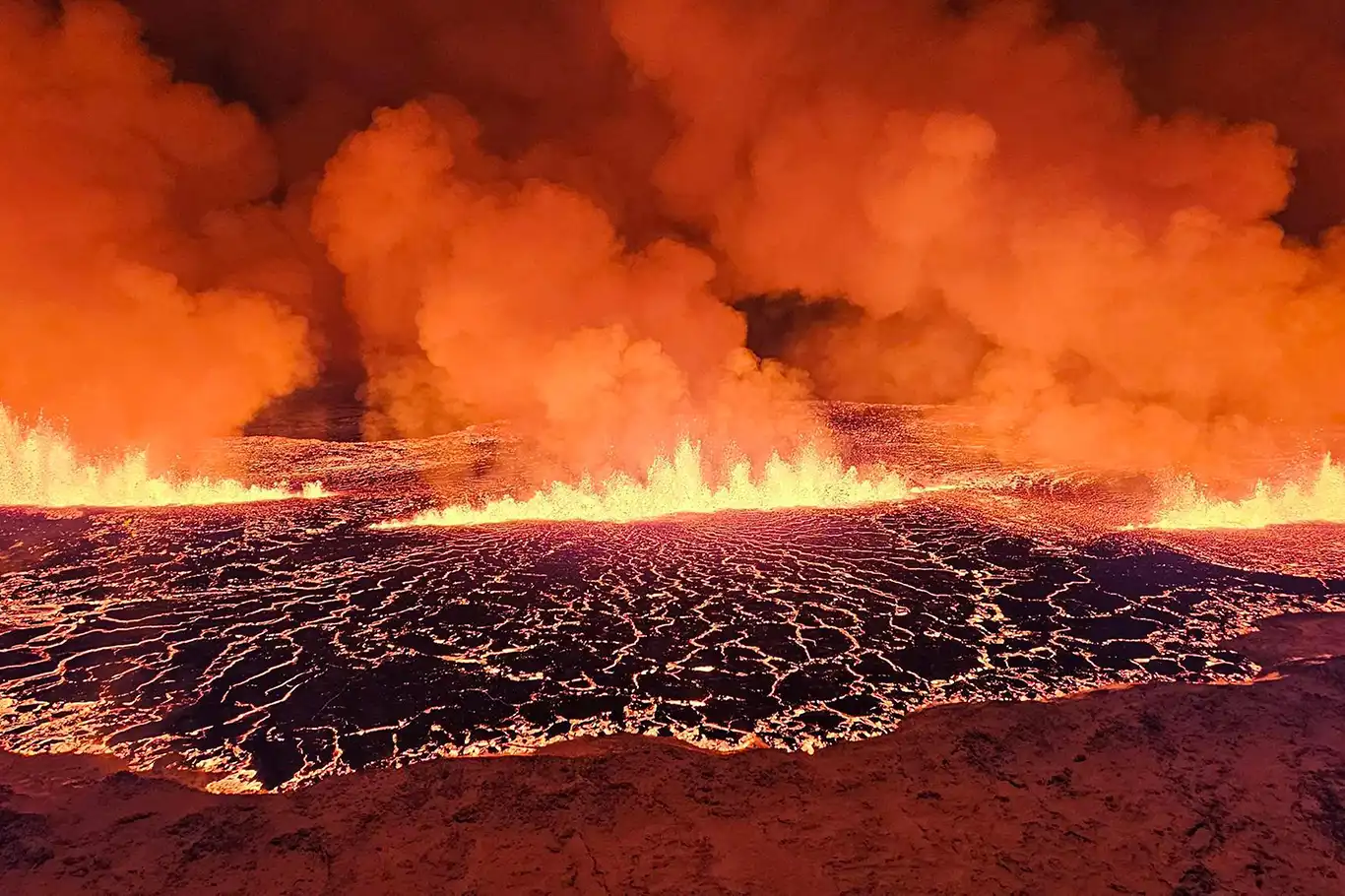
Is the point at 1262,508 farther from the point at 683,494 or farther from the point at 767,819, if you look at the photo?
the point at 767,819

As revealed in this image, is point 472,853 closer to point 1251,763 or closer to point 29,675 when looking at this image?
point 1251,763

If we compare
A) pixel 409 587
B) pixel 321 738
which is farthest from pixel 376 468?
pixel 321 738

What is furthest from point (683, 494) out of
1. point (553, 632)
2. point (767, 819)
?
point (767, 819)

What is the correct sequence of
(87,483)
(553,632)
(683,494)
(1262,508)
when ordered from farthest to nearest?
1. (87,483)
2. (683,494)
3. (1262,508)
4. (553,632)

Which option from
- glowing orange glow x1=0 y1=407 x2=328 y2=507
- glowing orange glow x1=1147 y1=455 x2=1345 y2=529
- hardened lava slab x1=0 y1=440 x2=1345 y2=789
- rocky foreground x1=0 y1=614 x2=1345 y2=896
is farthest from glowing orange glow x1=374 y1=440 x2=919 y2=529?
rocky foreground x1=0 y1=614 x2=1345 y2=896

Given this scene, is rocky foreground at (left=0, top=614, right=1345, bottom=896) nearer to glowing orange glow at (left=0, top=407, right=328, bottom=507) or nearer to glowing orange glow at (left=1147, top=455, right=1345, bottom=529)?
glowing orange glow at (left=1147, top=455, right=1345, bottom=529)
